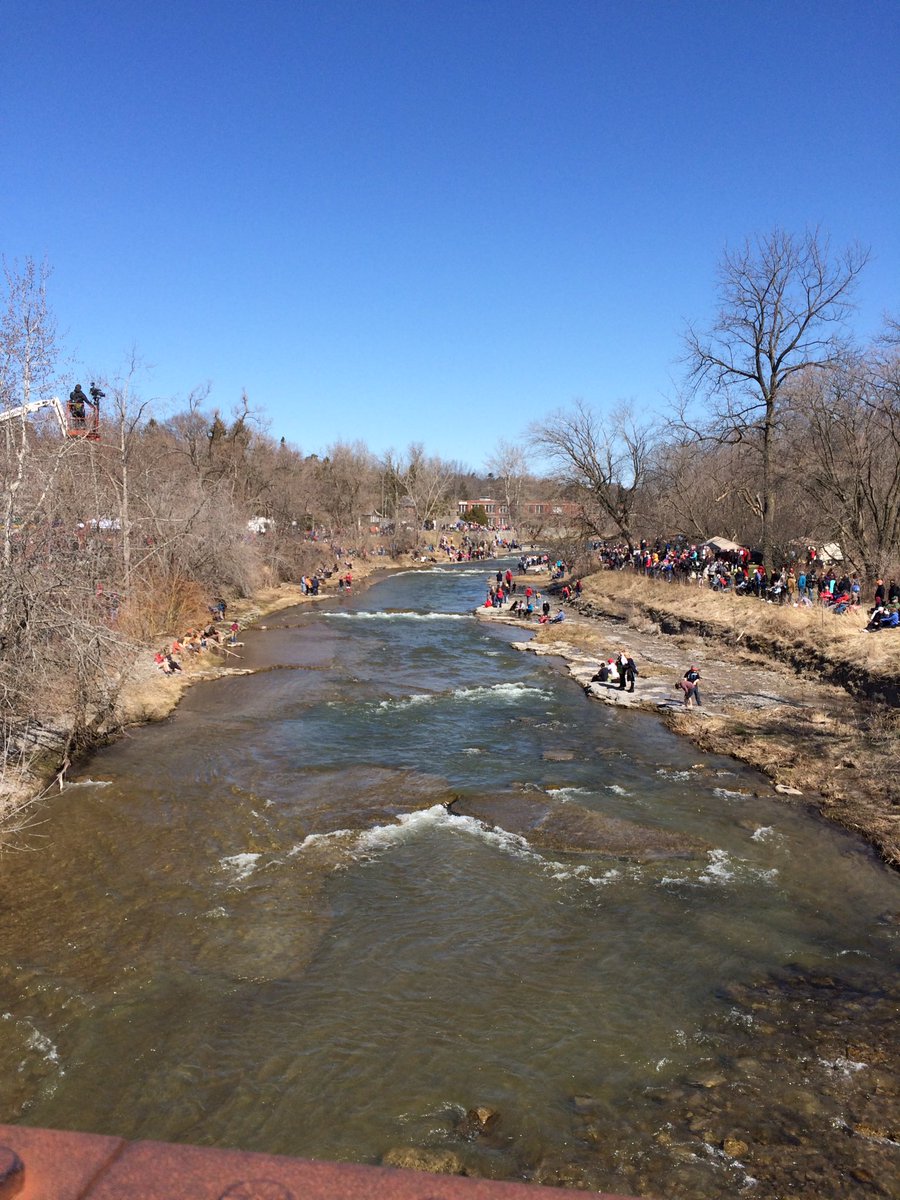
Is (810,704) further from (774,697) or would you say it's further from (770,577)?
(770,577)

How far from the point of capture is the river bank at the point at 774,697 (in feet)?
46.2

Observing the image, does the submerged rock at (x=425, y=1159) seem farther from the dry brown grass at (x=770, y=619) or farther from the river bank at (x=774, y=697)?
the dry brown grass at (x=770, y=619)

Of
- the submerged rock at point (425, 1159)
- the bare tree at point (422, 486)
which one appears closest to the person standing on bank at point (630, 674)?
the submerged rock at point (425, 1159)

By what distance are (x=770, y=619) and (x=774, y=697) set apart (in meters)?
6.48

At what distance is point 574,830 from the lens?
12359mm

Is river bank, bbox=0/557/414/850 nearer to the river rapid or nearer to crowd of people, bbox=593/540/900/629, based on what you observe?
the river rapid

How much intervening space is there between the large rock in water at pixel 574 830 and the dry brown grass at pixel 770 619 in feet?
36.7

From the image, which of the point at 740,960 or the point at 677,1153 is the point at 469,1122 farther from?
the point at 740,960

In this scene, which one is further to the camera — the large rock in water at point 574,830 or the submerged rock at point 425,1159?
the large rock in water at point 574,830

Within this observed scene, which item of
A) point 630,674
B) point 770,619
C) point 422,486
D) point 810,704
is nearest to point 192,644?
point 630,674

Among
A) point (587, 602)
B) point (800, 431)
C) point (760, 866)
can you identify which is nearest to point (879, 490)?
point (800, 431)

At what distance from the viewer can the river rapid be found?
6500 mm

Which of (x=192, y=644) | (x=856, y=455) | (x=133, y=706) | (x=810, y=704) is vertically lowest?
(x=810, y=704)

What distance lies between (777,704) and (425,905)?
1346cm
